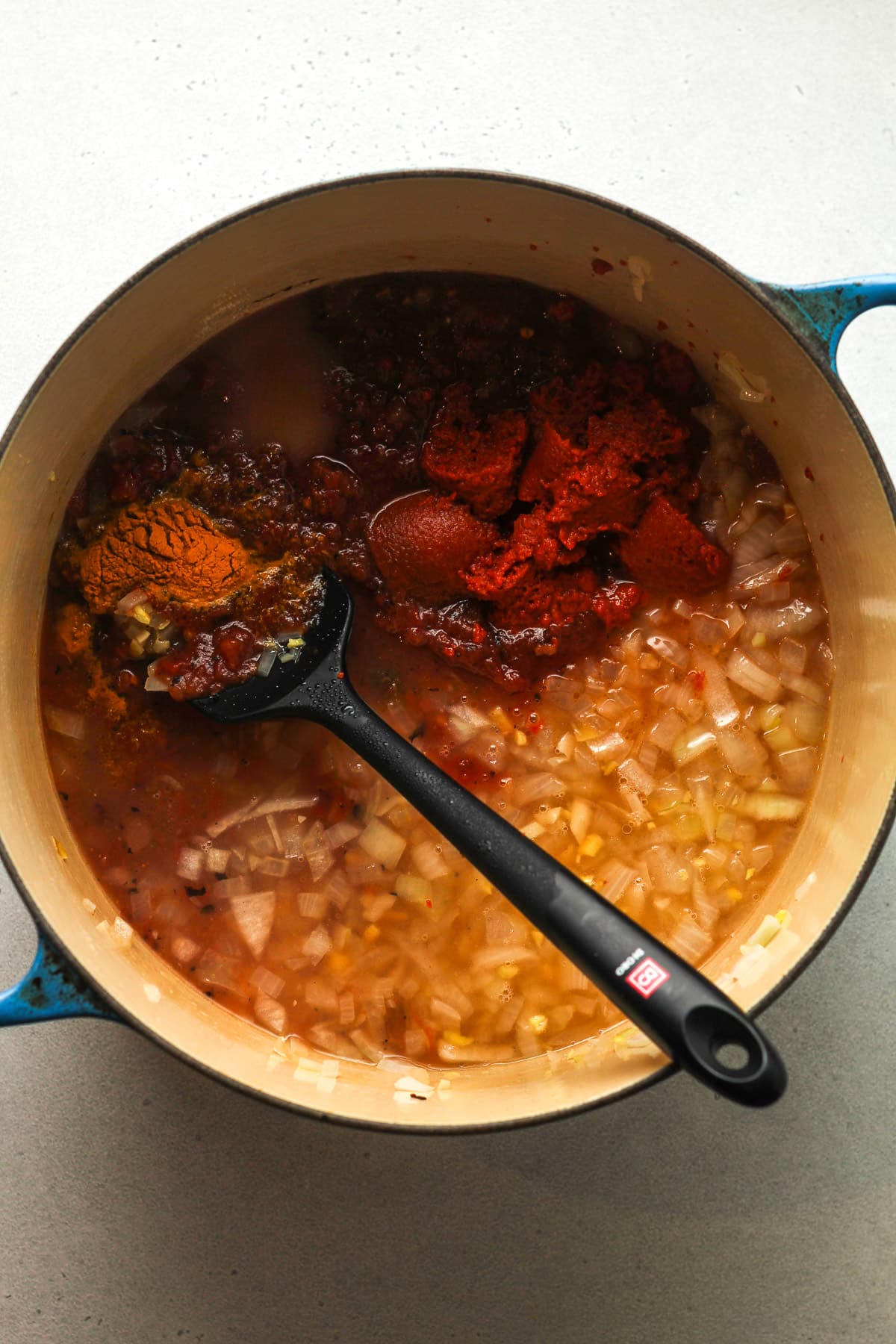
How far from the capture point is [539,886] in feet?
4.75

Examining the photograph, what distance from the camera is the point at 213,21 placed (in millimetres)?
1903

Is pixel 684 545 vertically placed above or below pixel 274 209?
below

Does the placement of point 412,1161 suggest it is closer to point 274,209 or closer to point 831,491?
point 831,491

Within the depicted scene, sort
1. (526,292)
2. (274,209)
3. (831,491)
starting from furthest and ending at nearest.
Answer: (526,292), (831,491), (274,209)

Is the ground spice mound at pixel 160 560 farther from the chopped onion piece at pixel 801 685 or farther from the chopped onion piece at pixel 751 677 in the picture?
the chopped onion piece at pixel 801 685

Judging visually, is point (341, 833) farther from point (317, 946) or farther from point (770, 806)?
point (770, 806)

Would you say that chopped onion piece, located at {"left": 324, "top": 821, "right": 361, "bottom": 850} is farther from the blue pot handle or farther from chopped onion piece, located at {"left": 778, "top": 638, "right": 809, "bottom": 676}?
chopped onion piece, located at {"left": 778, "top": 638, "right": 809, "bottom": 676}

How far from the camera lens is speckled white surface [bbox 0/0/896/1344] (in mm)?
1852

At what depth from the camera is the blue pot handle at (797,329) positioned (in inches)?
57.6

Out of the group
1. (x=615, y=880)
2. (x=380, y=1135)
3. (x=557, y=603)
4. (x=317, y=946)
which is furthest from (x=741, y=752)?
(x=380, y=1135)

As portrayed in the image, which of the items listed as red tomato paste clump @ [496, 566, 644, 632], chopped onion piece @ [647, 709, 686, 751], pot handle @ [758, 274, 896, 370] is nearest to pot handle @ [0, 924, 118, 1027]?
red tomato paste clump @ [496, 566, 644, 632]

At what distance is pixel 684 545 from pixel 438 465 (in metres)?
0.46

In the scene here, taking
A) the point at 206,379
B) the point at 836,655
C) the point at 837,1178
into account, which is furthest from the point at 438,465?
the point at 837,1178

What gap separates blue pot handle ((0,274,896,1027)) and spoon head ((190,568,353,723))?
0.48 meters
